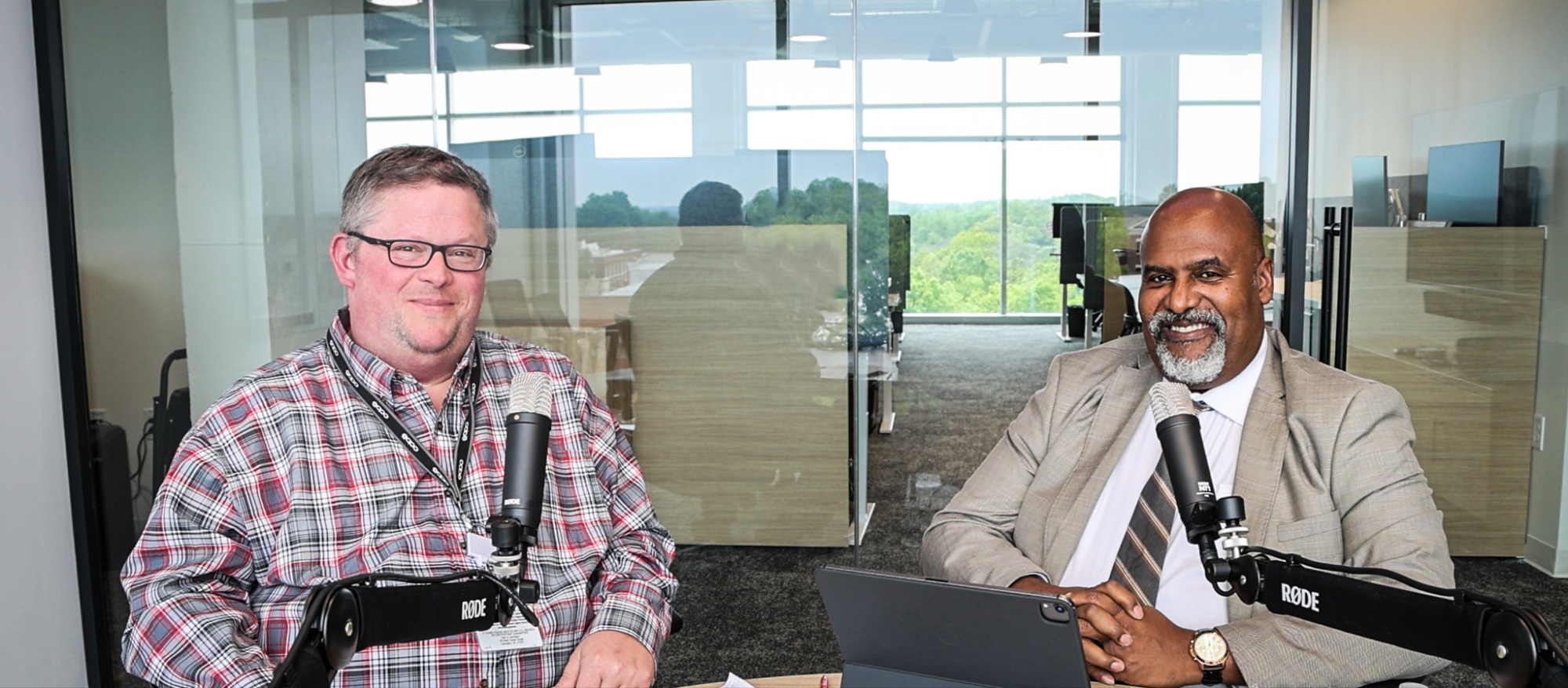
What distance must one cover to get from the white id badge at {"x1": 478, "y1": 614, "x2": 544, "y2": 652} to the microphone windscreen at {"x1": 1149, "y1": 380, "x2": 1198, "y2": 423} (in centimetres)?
81

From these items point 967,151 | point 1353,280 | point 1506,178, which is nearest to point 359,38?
point 967,151

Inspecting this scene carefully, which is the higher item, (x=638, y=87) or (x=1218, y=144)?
(x=638, y=87)

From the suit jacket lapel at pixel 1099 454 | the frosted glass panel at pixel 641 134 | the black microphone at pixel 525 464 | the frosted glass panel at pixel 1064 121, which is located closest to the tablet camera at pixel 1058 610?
the black microphone at pixel 525 464

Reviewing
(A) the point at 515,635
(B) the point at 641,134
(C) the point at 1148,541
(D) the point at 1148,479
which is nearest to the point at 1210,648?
(C) the point at 1148,541

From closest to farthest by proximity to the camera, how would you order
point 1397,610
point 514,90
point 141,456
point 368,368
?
point 1397,610
point 368,368
point 141,456
point 514,90

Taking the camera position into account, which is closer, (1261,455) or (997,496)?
(1261,455)

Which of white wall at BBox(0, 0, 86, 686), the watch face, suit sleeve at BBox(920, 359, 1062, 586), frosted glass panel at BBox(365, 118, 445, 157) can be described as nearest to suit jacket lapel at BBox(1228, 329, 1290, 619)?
the watch face

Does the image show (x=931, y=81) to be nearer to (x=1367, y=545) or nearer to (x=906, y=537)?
(x=906, y=537)

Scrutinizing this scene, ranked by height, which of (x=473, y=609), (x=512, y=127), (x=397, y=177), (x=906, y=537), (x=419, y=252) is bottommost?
(x=906, y=537)

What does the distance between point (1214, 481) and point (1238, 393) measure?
184 mm

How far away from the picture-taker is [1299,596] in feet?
3.91

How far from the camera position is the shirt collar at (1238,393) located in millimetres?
2416

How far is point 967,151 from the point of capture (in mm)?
4070

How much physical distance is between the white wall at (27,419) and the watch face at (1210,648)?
129 inches
